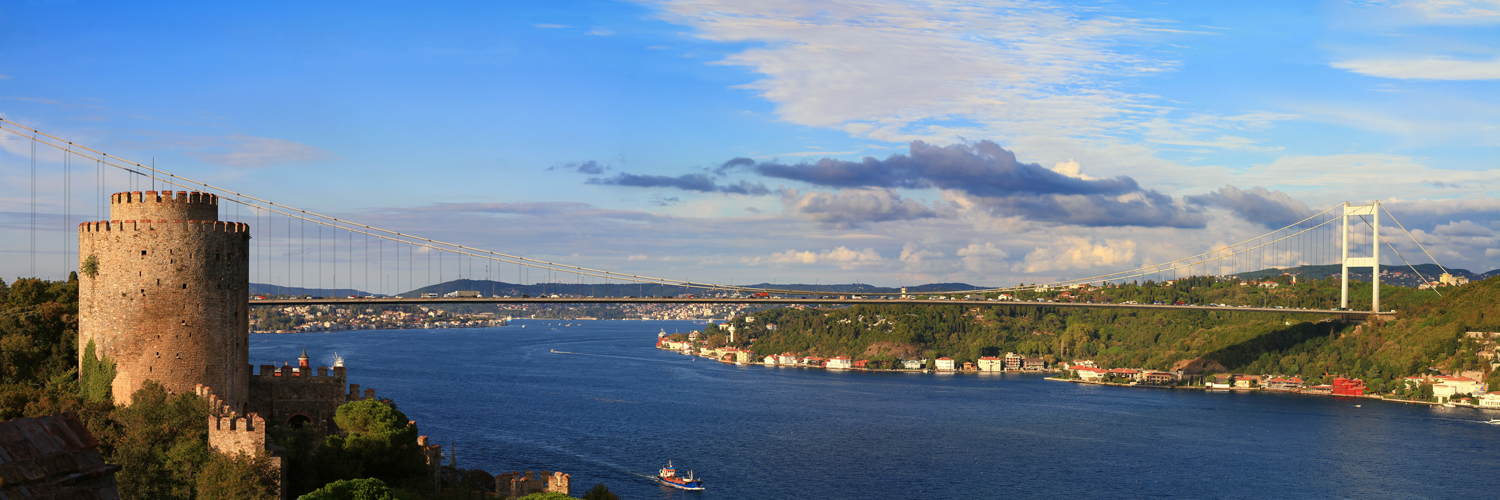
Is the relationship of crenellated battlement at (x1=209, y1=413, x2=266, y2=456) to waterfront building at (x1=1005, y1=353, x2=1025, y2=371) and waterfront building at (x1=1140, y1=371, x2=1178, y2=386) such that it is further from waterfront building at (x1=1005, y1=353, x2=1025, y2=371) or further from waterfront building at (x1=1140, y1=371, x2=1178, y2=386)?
waterfront building at (x1=1005, y1=353, x2=1025, y2=371)

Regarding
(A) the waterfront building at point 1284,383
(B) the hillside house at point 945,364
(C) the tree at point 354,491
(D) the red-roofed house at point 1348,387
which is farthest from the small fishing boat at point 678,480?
(B) the hillside house at point 945,364

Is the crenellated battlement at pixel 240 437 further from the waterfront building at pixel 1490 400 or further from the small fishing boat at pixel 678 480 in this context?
the waterfront building at pixel 1490 400

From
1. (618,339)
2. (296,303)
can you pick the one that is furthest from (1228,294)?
(296,303)

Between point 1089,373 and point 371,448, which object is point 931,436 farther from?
point 1089,373

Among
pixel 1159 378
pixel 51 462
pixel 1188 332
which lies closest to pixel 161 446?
pixel 51 462

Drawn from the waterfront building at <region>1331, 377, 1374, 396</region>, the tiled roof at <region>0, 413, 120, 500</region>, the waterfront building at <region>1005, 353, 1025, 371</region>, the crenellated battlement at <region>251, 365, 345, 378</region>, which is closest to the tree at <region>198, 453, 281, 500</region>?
the crenellated battlement at <region>251, 365, 345, 378</region>

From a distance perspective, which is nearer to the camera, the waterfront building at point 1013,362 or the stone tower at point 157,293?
the stone tower at point 157,293

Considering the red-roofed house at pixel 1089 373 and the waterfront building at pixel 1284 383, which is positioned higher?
Answer: the waterfront building at pixel 1284 383
